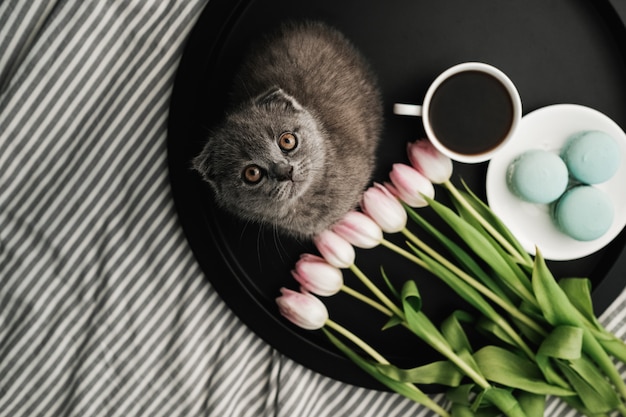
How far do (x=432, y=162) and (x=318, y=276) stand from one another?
0.25 m

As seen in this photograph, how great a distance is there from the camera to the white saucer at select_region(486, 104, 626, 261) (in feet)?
2.53

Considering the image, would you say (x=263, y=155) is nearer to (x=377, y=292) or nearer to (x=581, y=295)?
(x=377, y=292)

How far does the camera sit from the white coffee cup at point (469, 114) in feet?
2.43

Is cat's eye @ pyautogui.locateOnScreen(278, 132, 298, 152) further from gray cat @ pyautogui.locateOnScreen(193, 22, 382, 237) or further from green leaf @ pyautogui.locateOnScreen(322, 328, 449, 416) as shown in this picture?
green leaf @ pyautogui.locateOnScreen(322, 328, 449, 416)

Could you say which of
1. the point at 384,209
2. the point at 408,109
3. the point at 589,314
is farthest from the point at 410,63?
the point at 589,314

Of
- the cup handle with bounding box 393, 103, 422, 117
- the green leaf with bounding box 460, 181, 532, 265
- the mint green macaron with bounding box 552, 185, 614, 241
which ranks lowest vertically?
the green leaf with bounding box 460, 181, 532, 265

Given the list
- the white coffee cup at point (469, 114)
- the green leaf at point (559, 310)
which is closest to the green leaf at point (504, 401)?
the green leaf at point (559, 310)

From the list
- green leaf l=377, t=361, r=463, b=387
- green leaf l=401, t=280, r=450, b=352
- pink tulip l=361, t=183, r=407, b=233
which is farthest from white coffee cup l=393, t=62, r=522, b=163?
green leaf l=377, t=361, r=463, b=387

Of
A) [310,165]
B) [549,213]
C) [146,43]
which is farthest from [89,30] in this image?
[549,213]

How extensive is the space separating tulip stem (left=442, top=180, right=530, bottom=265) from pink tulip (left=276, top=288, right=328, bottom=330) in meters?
0.27

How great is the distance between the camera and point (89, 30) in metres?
0.85

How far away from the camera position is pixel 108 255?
90 cm

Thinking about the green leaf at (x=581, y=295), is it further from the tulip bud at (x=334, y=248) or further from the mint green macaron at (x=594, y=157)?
the tulip bud at (x=334, y=248)

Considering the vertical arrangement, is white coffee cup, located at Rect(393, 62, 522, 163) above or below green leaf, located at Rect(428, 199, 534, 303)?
above
